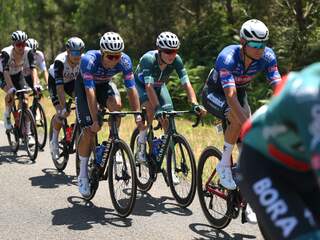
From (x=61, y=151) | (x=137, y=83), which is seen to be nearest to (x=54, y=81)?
(x=61, y=151)

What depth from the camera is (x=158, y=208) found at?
6.52 m

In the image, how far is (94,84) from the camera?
6648 mm

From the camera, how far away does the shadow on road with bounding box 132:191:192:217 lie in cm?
635

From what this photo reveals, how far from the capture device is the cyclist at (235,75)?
5207 mm

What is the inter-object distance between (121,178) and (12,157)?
3.85 meters

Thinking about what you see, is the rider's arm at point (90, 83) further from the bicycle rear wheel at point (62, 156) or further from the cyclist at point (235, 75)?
the bicycle rear wheel at point (62, 156)

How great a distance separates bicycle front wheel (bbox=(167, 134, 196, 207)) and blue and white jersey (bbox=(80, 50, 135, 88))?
1.02 metres

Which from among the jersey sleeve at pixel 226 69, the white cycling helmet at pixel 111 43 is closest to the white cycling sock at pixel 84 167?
the white cycling helmet at pixel 111 43

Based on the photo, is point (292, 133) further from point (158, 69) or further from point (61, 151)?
point (61, 151)

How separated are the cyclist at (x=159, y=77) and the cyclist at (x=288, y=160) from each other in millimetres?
3503

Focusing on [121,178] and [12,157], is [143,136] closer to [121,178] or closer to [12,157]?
[121,178]

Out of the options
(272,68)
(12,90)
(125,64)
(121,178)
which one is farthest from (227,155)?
(12,90)

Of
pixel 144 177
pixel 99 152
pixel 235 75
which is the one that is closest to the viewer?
pixel 235 75

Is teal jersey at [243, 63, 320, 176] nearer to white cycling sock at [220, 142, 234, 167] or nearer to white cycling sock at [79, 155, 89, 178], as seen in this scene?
white cycling sock at [220, 142, 234, 167]
